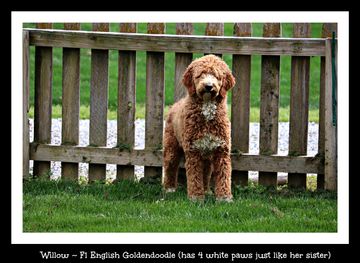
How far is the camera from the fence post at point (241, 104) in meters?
6.96

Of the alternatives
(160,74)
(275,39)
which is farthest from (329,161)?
(160,74)

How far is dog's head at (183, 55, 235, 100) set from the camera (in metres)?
6.04

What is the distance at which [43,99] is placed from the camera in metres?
7.28

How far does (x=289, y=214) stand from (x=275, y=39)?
6.04 feet

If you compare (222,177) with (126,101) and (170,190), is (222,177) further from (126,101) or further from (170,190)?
(126,101)

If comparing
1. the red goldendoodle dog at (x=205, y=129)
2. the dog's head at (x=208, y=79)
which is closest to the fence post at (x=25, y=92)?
the red goldendoodle dog at (x=205, y=129)

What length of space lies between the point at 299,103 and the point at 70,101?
233 centimetres

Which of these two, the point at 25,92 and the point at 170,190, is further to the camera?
the point at 25,92

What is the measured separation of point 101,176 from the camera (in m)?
7.32

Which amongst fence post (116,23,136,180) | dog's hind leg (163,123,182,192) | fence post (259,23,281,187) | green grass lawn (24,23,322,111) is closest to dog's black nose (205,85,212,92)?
dog's hind leg (163,123,182,192)

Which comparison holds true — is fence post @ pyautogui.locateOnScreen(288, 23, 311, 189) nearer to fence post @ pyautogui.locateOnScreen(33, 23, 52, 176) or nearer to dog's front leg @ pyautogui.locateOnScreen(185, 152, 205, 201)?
dog's front leg @ pyautogui.locateOnScreen(185, 152, 205, 201)

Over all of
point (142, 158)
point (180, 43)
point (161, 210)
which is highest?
point (180, 43)

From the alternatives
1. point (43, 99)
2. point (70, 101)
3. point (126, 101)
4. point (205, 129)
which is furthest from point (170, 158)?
point (43, 99)

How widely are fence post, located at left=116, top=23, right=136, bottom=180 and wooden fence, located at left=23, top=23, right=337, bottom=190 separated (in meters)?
0.01
